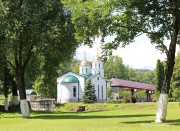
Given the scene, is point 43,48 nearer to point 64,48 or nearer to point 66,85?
point 64,48

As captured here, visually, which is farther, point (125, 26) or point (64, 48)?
point (64, 48)

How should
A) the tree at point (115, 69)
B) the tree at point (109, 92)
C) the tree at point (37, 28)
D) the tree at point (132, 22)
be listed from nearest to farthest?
the tree at point (132, 22)
the tree at point (37, 28)
the tree at point (109, 92)
the tree at point (115, 69)

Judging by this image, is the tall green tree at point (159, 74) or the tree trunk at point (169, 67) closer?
the tree trunk at point (169, 67)

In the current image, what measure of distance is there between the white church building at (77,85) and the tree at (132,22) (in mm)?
52356

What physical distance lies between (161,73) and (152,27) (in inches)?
2270

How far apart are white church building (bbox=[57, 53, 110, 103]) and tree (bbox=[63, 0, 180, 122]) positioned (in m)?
52.4

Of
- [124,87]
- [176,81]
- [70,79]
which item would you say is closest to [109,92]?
[70,79]

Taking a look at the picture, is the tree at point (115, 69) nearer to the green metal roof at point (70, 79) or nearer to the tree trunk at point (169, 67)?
the green metal roof at point (70, 79)

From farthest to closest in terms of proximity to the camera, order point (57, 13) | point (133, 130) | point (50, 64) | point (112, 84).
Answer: point (112, 84)
point (50, 64)
point (57, 13)
point (133, 130)

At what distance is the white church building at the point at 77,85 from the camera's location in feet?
248

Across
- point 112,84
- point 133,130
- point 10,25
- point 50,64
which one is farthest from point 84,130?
point 112,84

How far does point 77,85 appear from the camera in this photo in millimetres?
77000

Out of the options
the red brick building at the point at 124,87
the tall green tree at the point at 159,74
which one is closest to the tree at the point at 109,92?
the red brick building at the point at 124,87

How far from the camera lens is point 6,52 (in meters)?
29.4
